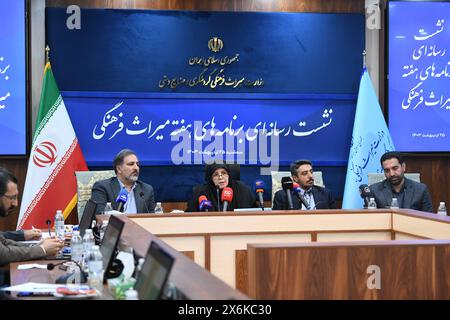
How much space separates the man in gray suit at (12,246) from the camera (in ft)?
13.6

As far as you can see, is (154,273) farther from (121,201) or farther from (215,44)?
(215,44)

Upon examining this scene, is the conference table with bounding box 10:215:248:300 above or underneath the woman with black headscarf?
underneath

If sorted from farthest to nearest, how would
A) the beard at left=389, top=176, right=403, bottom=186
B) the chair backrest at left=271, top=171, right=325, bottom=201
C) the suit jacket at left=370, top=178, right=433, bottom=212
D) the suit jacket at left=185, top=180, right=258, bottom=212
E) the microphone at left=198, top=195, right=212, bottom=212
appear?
the chair backrest at left=271, top=171, right=325, bottom=201 → the beard at left=389, top=176, right=403, bottom=186 → the suit jacket at left=370, top=178, right=433, bottom=212 → the suit jacket at left=185, top=180, right=258, bottom=212 → the microphone at left=198, top=195, right=212, bottom=212

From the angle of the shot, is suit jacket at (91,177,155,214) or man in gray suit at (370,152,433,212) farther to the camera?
man in gray suit at (370,152,433,212)

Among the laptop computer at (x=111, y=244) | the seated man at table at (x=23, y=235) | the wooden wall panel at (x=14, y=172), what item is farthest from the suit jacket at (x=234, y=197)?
the laptop computer at (x=111, y=244)

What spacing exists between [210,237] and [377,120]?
3.42 m

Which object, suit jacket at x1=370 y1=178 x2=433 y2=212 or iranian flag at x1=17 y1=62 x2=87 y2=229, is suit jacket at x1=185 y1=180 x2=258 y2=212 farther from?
iranian flag at x1=17 y1=62 x2=87 y2=229

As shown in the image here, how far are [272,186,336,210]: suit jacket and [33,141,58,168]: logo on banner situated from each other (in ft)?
7.88

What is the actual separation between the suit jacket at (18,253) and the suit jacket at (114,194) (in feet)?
5.66

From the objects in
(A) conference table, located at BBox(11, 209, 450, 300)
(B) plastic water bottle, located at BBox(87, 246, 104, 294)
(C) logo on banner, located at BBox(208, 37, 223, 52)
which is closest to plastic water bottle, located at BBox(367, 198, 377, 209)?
(A) conference table, located at BBox(11, 209, 450, 300)

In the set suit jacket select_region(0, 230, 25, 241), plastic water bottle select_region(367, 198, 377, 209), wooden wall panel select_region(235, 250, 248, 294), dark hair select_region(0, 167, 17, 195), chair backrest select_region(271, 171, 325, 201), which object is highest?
dark hair select_region(0, 167, 17, 195)

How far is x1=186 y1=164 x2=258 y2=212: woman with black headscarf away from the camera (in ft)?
20.1
